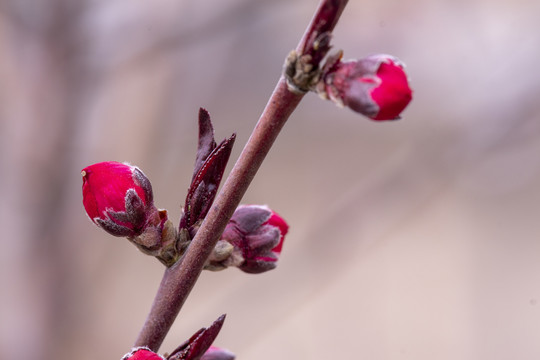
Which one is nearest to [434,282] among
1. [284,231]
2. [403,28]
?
[403,28]

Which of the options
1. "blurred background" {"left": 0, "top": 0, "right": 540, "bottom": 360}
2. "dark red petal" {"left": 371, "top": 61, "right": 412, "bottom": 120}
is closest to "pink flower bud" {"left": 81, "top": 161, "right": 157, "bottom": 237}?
"dark red petal" {"left": 371, "top": 61, "right": 412, "bottom": 120}

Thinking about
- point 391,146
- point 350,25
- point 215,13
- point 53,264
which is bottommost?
point 53,264

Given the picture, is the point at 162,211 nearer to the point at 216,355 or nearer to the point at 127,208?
the point at 127,208

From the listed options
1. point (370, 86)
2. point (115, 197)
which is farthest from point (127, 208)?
point (370, 86)

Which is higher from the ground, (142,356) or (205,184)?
(205,184)

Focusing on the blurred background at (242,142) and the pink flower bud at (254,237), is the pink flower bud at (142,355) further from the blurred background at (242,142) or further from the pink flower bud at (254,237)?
the blurred background at (242,142)

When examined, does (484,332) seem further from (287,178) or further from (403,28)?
(403,28)
